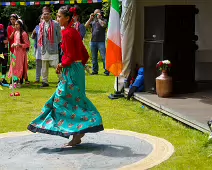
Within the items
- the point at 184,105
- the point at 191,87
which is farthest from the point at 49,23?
the point at 184,105

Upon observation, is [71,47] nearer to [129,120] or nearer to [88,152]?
[88,152]

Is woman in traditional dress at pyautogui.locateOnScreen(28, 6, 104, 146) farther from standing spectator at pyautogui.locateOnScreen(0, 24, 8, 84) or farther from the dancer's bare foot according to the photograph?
standing spectator at pyautogui.locateOnScreen(0, 24, 8, 84)

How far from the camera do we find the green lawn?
570 cm

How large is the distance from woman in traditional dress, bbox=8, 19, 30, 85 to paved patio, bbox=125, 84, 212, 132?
323 centimetres

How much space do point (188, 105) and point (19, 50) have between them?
5.23 meters

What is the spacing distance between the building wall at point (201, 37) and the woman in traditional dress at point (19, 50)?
2954 mm

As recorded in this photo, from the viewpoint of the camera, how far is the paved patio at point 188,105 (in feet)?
23.4

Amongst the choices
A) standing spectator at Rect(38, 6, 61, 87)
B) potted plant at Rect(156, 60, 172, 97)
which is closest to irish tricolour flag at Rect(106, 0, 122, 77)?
potted plant at Rect(156, 60, 172, 97)

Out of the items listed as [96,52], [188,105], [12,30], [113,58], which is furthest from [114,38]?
[96,52]

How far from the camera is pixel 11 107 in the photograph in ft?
31.3

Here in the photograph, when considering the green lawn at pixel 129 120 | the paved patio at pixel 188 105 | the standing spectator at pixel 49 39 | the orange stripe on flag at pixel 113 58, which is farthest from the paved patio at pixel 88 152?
the standing spectator at pixel 49 39

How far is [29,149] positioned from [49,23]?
5.97 metres

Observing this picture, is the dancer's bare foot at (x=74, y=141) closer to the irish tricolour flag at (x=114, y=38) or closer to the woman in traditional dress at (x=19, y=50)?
the irish tricolour flag at (x=114, y=38)

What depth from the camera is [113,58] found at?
390 inches
